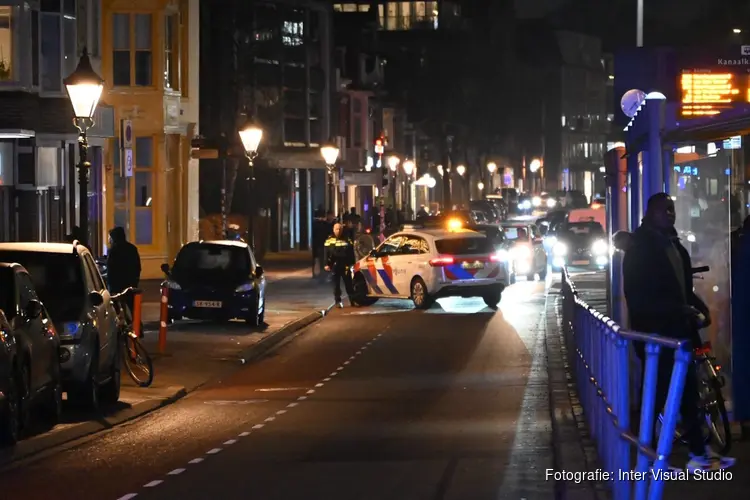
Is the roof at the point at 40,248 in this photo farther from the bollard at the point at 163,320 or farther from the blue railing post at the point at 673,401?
the blue railing post at the point at 673,401

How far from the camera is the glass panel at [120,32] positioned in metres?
40.2

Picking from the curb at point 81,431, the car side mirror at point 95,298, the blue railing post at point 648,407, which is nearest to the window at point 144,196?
the curb at point 81,431

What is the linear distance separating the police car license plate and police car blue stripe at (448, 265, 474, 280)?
583 centimetres

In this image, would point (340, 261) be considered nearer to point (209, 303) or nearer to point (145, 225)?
point (209, 303)

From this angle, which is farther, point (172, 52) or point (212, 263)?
point (172, 52)

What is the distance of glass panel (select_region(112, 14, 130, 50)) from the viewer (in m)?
40.2

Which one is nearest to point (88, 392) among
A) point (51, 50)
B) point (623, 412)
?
point (623, 412)

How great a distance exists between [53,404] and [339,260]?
17.7 meters

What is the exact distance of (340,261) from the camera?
32656mm

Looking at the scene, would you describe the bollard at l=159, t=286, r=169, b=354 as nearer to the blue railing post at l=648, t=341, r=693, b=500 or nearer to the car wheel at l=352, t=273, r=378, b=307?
the car wheel at l=352, t=273, r=378, b=307

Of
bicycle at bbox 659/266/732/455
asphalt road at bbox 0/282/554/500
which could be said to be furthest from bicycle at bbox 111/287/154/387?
bicycle at bbox 659/266/732/455

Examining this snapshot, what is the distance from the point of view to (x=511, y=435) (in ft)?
45.2

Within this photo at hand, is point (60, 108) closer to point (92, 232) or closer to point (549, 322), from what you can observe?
point (92, 232)

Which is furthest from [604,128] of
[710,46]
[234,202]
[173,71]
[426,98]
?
[710,46]
